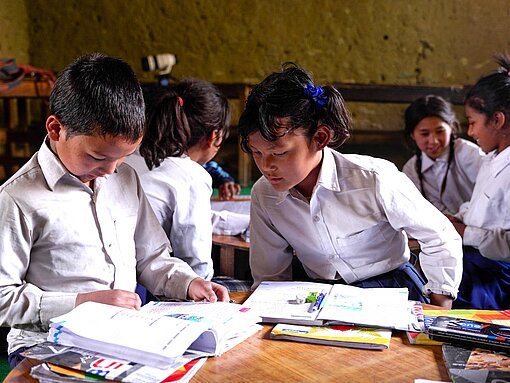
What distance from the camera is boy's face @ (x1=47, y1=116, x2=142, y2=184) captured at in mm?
1523

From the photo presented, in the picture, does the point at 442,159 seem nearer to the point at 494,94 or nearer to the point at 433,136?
the point at 433,136

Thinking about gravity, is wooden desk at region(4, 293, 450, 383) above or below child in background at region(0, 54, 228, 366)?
below

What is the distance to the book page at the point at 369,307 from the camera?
4.64 feet

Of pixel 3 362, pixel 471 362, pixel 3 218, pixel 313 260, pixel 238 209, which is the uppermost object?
pixel 3 218

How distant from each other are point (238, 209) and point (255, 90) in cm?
117

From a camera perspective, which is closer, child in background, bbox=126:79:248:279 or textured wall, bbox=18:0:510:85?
child in background, bbox=126:79:248:279

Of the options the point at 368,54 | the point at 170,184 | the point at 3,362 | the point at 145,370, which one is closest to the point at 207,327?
the point at 145,370

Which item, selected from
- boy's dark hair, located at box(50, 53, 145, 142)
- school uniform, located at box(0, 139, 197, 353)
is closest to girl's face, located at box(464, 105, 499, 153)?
school uniform, located at box(0, 139, 197, 353)

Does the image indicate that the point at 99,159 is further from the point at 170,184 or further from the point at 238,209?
the point at 238,209

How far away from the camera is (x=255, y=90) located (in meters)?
1.90

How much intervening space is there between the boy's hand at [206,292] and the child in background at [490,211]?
4.23 feet

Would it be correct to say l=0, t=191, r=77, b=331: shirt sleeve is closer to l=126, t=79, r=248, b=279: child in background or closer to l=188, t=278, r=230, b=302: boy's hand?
l=188, t=278, r=230, b=302: boy's hand

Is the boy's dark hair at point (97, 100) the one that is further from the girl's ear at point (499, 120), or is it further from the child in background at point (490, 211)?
the girl's ear at point (499, 120)

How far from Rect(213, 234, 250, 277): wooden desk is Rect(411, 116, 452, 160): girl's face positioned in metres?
1.57
